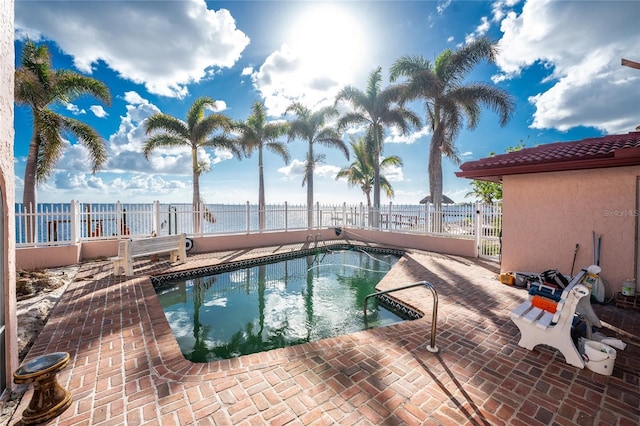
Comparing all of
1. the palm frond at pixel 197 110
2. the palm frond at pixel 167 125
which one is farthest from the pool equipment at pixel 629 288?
the palm frond at pixel 167 125

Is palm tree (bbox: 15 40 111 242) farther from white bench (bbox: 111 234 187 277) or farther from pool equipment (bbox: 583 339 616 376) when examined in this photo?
pool equipment (bbox: 583 339 616 376)

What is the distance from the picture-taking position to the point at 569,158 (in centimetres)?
506

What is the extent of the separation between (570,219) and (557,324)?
3.88 meters

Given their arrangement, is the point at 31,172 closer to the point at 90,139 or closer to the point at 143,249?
the point at 90,139

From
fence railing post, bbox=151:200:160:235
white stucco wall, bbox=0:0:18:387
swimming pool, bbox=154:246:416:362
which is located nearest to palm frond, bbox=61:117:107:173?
fence railing post, bbox=151:200:160:235

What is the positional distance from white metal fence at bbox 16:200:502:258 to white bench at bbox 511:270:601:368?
6.02 metres

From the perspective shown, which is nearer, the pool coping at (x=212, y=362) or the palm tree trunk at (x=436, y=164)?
the pool coping at (x=212, y=362)

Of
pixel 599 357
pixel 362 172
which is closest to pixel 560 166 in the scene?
pixel 599 357

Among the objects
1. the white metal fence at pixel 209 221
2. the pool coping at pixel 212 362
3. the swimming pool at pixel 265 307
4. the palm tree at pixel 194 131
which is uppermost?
the palm tree at pixel 194 131

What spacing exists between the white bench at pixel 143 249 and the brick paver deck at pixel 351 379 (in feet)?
8.16

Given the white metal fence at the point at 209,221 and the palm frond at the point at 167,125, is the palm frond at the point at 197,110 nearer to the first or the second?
the palm frond at the point at 167,125

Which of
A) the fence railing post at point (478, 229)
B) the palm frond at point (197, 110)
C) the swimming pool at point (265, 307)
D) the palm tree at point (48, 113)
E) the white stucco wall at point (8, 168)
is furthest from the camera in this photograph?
the palm frond at point (197, 110)

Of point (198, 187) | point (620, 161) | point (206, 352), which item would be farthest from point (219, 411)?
point (198, 187)

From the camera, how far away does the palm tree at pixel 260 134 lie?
16.5 m
